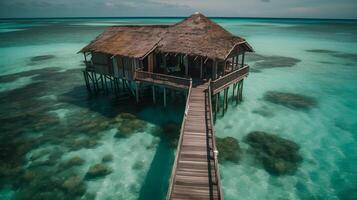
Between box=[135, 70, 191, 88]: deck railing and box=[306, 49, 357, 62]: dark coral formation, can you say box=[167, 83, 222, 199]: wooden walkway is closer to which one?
box=[135, 70, 191, 88]: deck railing

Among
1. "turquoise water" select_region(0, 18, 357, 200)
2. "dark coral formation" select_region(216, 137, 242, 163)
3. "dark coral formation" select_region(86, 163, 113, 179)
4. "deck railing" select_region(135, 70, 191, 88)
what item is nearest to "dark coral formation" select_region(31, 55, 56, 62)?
"turquoise water" select_region(0, 18, 357, 200)

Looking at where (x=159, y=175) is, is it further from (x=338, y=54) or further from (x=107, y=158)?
(x=338, y=54)

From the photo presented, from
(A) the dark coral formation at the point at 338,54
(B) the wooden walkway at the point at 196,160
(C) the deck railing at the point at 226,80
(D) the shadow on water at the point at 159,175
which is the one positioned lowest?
(D) the shadow on water at the point at 159,175

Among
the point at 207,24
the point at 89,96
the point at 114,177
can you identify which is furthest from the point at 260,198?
the point at 89,96

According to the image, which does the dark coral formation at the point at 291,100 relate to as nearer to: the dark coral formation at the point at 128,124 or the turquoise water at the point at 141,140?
the turquoise water at the point at 141,140

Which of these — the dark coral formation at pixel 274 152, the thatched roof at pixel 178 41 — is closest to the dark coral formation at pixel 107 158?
the thatched roof at pixel 178 41

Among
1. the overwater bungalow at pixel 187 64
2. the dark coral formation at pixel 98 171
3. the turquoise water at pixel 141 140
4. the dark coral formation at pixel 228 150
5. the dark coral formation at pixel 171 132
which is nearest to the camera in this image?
the turquoise water at pixel 141 140

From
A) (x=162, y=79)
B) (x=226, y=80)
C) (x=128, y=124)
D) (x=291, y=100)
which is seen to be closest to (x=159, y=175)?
(x=128, y=124)
